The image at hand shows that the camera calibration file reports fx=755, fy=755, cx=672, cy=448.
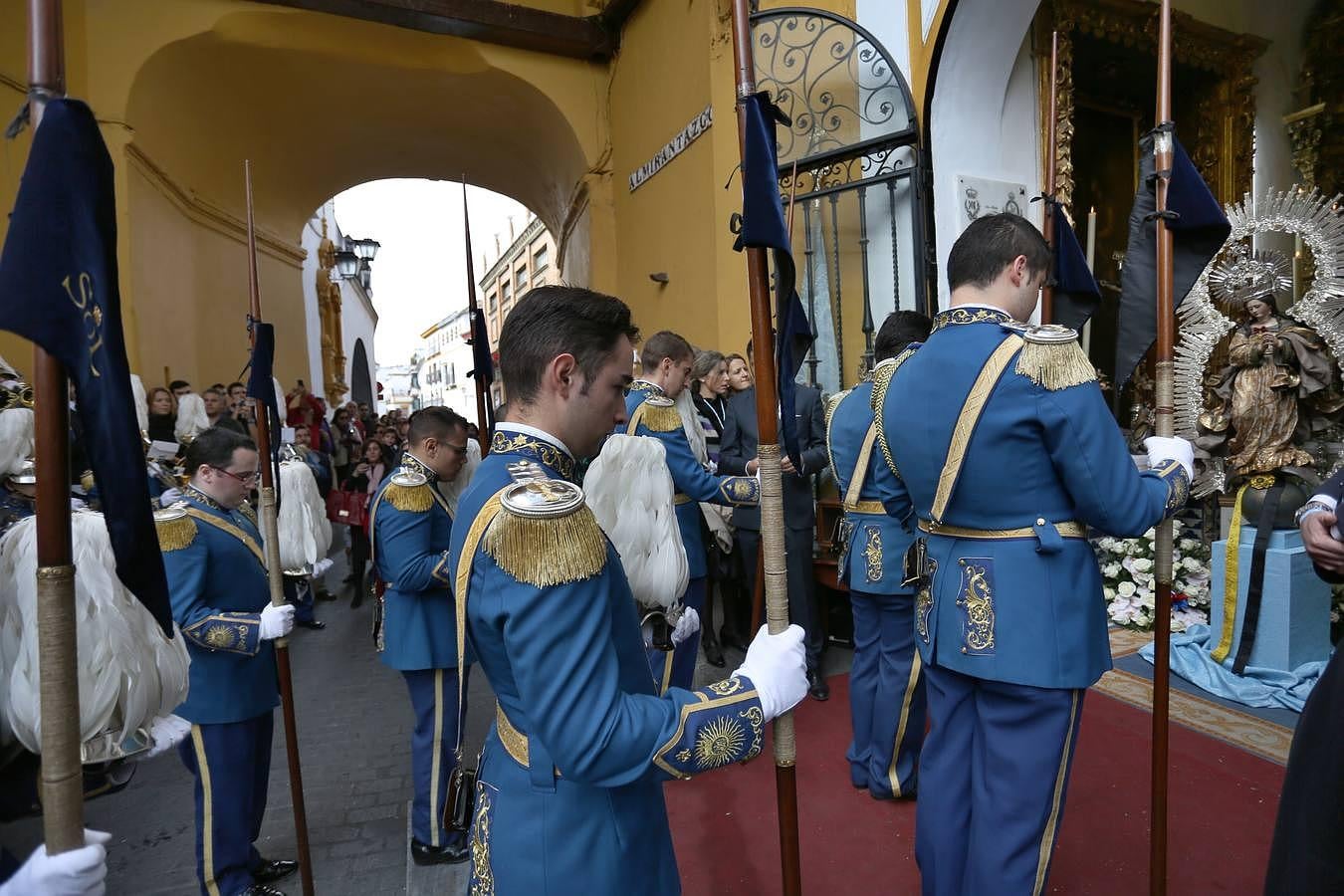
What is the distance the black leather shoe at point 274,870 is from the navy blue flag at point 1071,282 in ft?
12.7

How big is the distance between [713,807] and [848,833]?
1.98 feet

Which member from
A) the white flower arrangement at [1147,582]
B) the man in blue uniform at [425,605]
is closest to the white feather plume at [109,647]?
the man in blue uniform at [425,605]

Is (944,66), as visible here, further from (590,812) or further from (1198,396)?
(590,812)

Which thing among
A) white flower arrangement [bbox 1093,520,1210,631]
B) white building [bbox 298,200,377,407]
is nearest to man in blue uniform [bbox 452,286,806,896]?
white flower arrangement [bbox 1093,520,1210,631]

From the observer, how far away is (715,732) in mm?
1234

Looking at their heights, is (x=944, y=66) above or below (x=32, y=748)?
above

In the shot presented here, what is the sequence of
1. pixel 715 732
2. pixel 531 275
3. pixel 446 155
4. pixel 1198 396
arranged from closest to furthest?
pixel 715 732
pixel 1198 396
pixel 446 155
pixel 531 275

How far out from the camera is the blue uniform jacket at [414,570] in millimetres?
2922

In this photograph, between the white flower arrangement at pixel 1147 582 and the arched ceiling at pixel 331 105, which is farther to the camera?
the arched ceiling at pixel 331 105

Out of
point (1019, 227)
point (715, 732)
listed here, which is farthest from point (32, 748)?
point (1019, 227)

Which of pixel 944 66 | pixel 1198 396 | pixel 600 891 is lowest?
pixel 600 891

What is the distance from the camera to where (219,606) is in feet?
8.78

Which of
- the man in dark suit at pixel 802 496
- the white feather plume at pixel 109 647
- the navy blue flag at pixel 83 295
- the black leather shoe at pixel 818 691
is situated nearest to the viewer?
the navy blue flag at pixel 83 295

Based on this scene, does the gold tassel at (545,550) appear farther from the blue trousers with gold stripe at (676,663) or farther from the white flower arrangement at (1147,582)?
the white flower arrangement at (1147,582)
